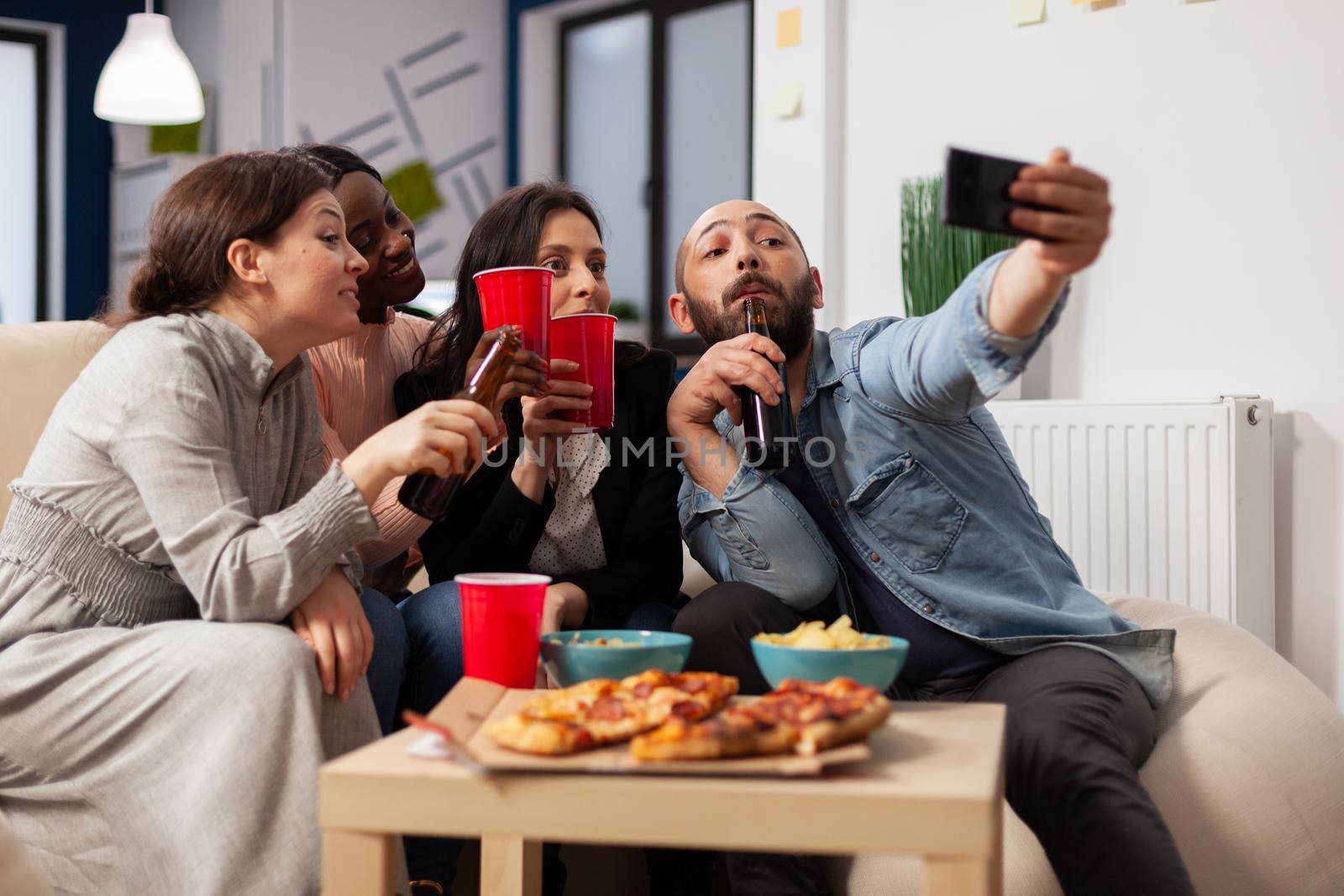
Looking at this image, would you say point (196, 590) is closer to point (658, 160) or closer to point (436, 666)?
point (436, 666)

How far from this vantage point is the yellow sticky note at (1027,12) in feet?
10.4

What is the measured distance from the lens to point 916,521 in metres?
1.65

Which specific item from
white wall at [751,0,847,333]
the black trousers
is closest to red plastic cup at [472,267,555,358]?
the black trousers

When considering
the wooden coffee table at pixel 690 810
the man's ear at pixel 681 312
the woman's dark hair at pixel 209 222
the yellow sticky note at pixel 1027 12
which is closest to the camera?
the wooden coffee table at pixel 690 810

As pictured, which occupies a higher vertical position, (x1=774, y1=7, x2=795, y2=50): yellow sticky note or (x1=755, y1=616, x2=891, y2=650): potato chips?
(x1=774, y1=7, x2=795, y2=50): yellow sticky note

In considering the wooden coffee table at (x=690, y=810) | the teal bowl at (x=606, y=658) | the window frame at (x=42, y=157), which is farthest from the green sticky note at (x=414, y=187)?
the wooden coffee table at (x=690, y=810)

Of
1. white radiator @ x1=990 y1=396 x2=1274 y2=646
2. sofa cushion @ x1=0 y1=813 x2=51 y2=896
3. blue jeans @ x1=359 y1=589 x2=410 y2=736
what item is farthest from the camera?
white radiator @ x1=990 y1=396 x2=1274 y2=646

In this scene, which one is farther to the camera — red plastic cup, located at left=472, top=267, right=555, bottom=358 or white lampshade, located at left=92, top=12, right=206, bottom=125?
white lampshade, located at left=92, top=12, right=206, bottom=125

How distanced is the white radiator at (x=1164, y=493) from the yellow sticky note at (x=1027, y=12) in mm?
974

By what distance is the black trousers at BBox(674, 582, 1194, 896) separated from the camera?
116 cm

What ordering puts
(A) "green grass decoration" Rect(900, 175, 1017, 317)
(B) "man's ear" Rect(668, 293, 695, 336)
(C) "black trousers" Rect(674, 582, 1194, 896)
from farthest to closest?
(A) "green grass decoration" Rect(900, 175, 1017, 317) < (B) "man's ear" Rect(668, 293, 695, 336) < (C) "black trousers" Rect(674, 582, 1194, 896)

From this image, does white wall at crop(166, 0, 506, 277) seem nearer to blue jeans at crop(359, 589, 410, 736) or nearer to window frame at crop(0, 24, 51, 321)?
window frame at crop(0, 24, 51, 321)

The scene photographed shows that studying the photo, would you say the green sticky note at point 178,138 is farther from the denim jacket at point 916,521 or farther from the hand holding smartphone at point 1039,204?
the hand holding smartphone at point 1039,204

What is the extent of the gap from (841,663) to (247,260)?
2.87ft
